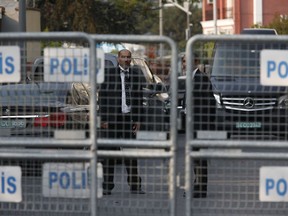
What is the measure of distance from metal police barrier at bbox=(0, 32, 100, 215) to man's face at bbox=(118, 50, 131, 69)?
9.50 ft

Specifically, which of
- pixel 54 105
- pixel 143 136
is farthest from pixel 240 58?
pixel 54 105

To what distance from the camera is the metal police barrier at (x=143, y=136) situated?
7730mm

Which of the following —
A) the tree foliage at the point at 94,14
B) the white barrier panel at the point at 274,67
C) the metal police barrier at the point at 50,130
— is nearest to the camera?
the white barrier panel at the point at 274,67

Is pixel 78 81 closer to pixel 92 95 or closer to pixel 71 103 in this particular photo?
pixel 92 95

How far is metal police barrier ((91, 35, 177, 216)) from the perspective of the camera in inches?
304

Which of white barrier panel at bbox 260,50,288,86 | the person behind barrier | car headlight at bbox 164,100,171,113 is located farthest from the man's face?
white barrier panel at bbox 260,50,288,86

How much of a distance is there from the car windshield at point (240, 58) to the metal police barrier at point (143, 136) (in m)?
0.52

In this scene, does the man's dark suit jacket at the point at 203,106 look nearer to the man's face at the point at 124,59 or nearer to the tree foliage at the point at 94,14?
the man's face at the point at 124,59

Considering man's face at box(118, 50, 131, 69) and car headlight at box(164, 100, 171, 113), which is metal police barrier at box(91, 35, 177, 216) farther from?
man's face at box(118, 50, 131, 69)

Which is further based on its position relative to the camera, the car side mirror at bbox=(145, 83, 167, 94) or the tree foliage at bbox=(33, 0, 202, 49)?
the tree foliage at bbox=(33, 0, 202, 49)

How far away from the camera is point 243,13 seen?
7356cm

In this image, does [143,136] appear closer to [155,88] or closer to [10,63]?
[155,88]

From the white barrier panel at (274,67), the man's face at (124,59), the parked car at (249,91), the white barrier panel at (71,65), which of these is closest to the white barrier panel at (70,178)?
the white barrier panel at (71,65)

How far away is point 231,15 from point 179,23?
179 feet
